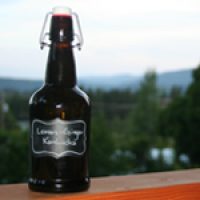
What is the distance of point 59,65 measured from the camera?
1.77 feet

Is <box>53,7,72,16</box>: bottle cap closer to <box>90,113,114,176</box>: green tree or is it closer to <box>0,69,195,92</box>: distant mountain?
<box>0,69,195,92</box>: distant mountain

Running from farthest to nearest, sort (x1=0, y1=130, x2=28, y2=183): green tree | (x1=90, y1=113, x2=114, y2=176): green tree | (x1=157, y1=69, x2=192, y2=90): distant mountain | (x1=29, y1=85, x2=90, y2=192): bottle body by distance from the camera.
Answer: (x1=157, y1=69, x2=192, y2=90): distant mountain → (x1=90, y1=113, x2=114, y2=176): green tree → (x1=0, y1=130, x2=28, y2=183): green tree → (x1=29, y1=85, x2=90, y2=192): bottle body

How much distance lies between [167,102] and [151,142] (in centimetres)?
34

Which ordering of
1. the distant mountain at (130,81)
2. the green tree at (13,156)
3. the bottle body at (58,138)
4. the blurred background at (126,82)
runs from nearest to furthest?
the bottle body at (58,138)
the blurred background at (126,82)
the green tree at (13,156)
the distant mountain at (130,81)

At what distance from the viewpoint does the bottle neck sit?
54 cm

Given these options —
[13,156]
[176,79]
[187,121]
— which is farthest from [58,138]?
[176,79]

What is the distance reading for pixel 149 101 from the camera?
399cm

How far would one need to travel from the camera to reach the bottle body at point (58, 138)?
527 millimetres

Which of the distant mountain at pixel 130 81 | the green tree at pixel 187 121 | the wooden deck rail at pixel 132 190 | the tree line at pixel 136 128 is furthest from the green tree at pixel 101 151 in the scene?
the wooden deck rail at pixel 132 190

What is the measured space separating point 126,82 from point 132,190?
3372 millimetres

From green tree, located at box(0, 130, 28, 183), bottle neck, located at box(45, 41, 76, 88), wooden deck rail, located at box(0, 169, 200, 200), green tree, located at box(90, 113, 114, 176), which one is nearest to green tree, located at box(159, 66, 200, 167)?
green tree, located at box(90, 113, 114, 176)

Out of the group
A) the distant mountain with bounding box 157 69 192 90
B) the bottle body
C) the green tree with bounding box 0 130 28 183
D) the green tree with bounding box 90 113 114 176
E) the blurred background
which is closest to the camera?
the bottle body

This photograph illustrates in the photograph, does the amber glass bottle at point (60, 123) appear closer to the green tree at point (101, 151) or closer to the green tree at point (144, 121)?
the green tree at point (101, 151)

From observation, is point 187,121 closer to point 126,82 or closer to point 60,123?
point 126,82
